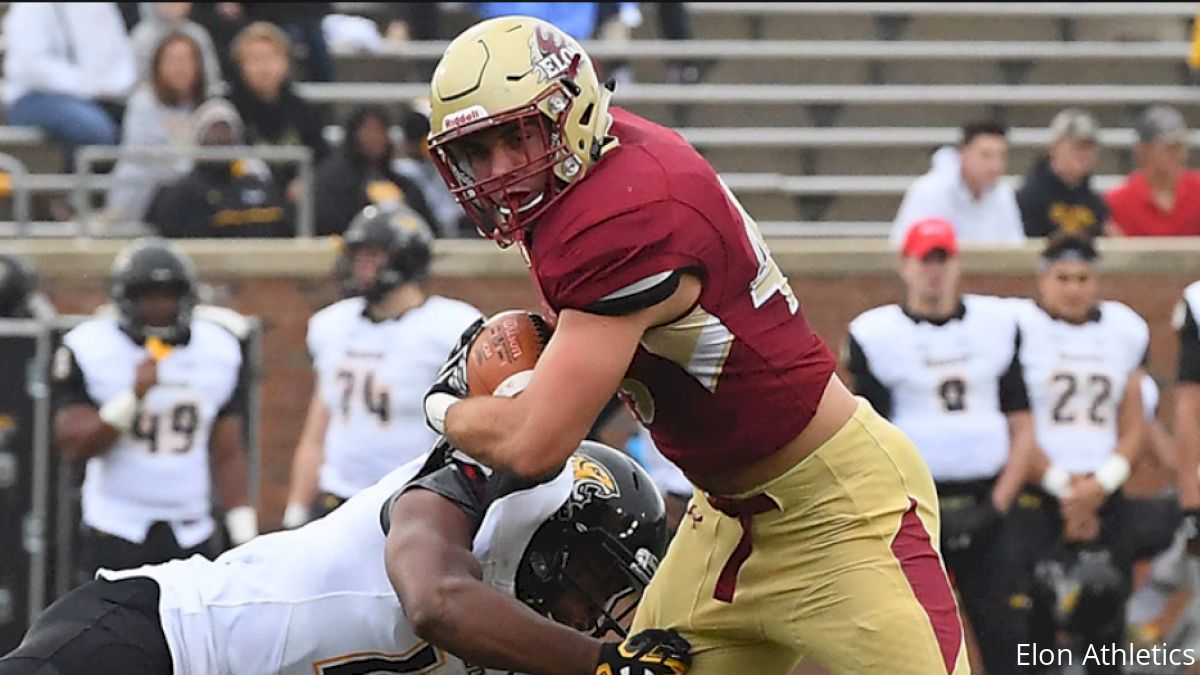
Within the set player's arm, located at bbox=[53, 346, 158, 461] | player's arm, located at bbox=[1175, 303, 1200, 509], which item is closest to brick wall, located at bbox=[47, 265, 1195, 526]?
player's arm, located at bbox=[53, 346, 158, 461]

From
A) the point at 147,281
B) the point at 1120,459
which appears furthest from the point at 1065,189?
the point at 147,281

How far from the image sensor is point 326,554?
12.9ft

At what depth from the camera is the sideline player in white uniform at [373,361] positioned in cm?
768

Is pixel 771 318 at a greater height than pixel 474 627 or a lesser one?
greater

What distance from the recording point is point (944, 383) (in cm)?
770

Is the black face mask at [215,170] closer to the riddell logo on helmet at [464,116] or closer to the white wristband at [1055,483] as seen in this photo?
the white wristband at [1055,483]

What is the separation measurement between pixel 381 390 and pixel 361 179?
158 cm

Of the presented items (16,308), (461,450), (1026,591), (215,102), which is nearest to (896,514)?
(461,450)

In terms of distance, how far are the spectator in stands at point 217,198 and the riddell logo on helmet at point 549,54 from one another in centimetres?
514

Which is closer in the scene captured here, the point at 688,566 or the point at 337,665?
the point at 337,665

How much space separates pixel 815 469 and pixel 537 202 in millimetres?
717

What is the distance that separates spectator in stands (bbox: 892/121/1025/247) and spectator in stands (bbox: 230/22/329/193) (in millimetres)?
2496

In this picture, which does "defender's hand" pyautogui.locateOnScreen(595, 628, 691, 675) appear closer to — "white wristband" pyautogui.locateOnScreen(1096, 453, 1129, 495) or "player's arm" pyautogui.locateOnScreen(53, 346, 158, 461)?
"player's arm" pyautogui.locateOnScreen(53, 346, 158, 461)

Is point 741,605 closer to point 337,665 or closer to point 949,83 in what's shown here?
point 337,665
